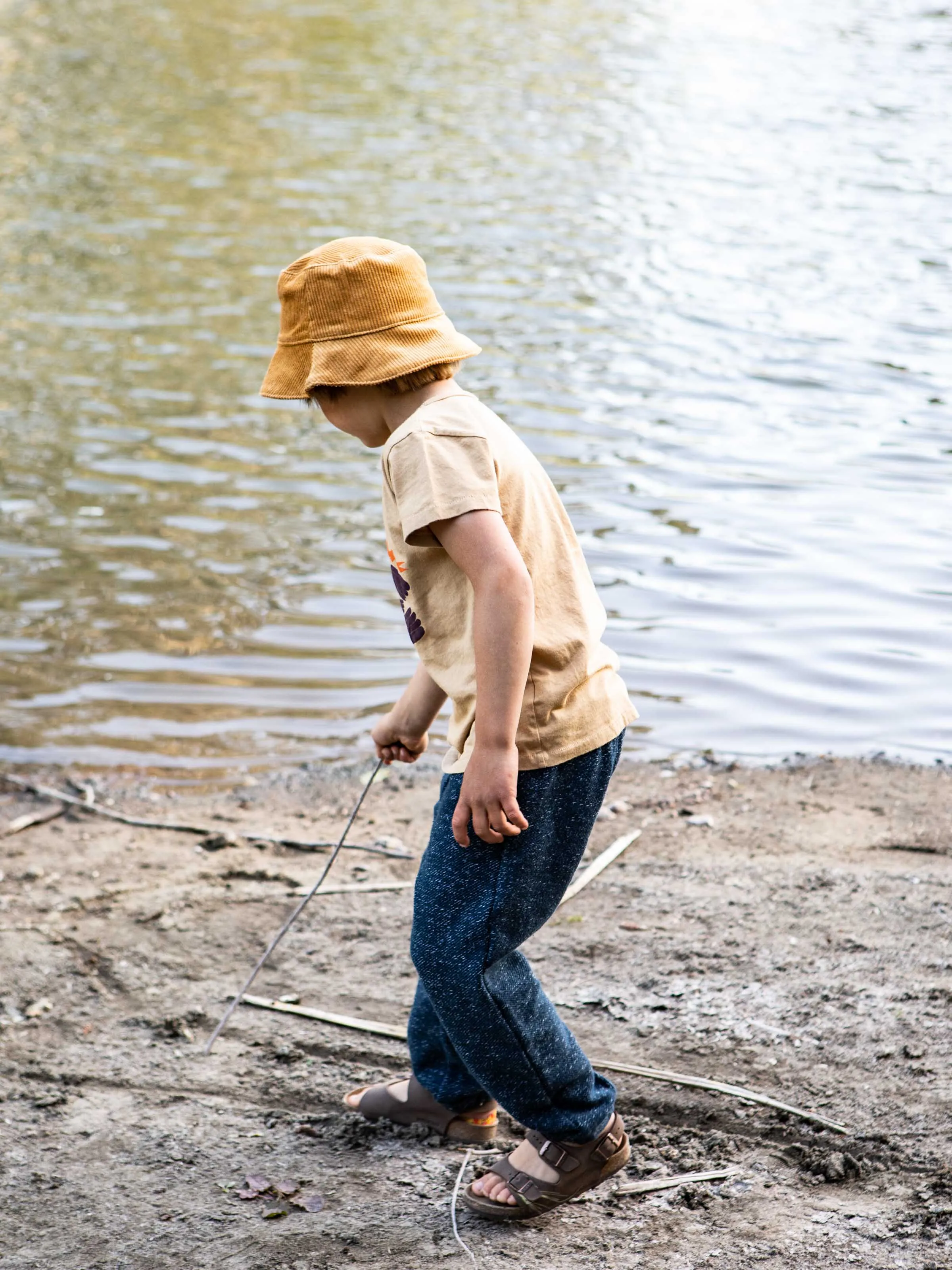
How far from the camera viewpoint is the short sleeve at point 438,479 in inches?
85.3

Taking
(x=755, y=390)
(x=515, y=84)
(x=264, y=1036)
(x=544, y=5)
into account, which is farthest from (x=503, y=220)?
(x=544, y=5)

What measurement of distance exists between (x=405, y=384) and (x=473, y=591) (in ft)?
1.23

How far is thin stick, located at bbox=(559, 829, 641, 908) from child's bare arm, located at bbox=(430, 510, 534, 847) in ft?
4.46

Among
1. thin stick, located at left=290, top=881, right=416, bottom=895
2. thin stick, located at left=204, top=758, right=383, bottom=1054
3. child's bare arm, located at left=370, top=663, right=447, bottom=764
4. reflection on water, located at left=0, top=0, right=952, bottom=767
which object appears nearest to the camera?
child's bare arm, located at left=370, top=663, right=447, bottom=764

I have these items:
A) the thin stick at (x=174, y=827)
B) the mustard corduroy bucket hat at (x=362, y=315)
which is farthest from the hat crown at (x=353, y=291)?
the thin stick at (x=174, y=827)

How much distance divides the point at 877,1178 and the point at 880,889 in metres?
1.06

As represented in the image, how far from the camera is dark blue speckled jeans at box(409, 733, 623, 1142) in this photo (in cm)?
235

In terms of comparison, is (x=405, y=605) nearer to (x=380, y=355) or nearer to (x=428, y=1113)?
(x=380, y=355)

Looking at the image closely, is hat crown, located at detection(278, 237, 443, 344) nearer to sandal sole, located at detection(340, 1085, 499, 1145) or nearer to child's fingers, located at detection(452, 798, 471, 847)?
child's fingers, located at detection(452, 798, 471, 847)

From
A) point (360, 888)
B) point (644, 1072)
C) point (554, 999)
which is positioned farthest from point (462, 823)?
point (360, 888)

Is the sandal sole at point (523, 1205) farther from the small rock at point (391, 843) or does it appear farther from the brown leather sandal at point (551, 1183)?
the small rock at point (391, 843)

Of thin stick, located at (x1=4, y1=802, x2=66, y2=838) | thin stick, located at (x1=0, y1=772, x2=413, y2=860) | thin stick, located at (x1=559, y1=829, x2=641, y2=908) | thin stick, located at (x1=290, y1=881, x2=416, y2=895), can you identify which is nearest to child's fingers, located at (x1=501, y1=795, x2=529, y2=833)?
thin stick, located at (x1=559, y1=829, x2=641, y2=908)

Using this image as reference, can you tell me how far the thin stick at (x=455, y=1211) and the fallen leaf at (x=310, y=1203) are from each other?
0.79ft

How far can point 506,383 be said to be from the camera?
8188 mm
